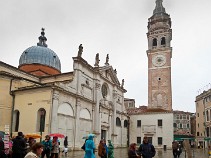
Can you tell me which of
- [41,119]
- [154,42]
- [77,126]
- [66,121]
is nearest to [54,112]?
[41,119]

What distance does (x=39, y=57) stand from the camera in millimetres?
41781

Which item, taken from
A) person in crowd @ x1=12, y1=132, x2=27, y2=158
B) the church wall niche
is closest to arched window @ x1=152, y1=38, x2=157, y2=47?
the church wall niche

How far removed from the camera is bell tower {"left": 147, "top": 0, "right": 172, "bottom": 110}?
183 ft

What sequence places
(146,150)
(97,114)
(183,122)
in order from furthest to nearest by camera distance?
(183,122)
(97,114)
(146,150)

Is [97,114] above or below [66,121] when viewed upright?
above

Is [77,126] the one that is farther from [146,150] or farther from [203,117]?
[203,117]

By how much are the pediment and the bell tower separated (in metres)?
15.4

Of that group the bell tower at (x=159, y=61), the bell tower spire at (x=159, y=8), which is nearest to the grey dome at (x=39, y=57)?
the bell tower at (x=159, y=61)

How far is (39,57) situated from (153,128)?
22.7m

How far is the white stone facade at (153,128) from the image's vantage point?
44.2m

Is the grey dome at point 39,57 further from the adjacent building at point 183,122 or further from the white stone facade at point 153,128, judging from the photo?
the adjacent building at point 183,122

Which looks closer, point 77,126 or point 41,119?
point 41,119

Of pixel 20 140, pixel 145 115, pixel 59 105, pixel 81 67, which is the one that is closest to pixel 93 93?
pixel 81 67

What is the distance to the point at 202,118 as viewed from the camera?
55000 millimetres
